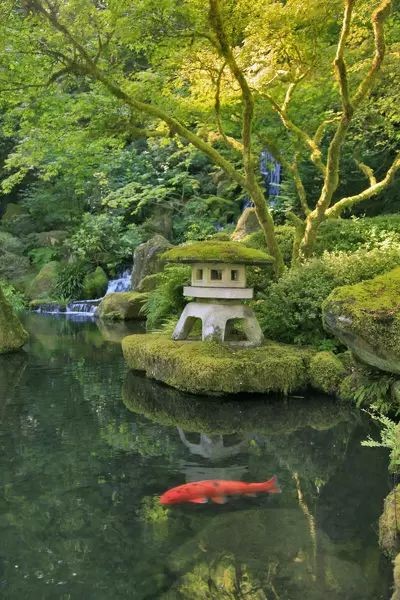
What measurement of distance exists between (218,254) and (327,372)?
2.65 metres

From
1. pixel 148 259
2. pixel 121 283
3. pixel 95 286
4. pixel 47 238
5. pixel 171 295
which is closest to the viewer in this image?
pixel 171 295

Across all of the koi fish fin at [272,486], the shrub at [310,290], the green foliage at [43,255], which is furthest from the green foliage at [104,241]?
the koi fish fin at [272,486]

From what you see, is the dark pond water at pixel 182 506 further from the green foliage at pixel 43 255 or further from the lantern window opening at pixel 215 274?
the green foliage at pixel 43 255

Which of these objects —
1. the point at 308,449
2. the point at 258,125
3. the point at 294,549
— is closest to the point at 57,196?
the point at 258,125

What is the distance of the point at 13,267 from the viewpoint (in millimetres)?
26562

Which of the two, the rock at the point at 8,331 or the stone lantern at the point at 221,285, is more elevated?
the stone lantern at the point at 221,285

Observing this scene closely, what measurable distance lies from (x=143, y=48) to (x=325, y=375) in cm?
700

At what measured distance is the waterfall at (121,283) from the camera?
2257 centimetres

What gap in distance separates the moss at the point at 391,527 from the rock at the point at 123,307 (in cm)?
1525

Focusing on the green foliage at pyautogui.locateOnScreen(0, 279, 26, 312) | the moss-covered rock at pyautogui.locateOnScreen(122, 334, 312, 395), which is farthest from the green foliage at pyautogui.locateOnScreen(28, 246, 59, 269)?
the moss-covered rock at pyautogui.locateOnScreen(122, 334, 312, 395)

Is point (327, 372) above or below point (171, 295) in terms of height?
below

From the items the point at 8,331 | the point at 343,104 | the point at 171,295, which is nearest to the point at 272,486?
the point at 343,104

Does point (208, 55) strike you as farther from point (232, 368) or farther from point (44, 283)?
point (44, 283)

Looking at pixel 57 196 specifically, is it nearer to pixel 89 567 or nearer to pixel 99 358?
pixel 99 358
